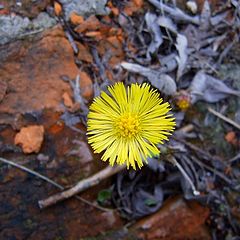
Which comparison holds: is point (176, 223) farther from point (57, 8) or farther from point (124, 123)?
point (57, 8)

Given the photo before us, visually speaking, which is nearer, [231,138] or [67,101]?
[67,101]

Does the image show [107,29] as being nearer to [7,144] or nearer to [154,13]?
[154,13]

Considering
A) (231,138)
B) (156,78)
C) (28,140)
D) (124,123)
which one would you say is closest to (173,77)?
(156,78)

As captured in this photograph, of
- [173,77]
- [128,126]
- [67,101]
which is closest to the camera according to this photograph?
[128,126]

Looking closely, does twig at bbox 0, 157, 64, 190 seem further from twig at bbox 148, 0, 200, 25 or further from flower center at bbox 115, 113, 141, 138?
twig at bbox 148, 0, 200, 25

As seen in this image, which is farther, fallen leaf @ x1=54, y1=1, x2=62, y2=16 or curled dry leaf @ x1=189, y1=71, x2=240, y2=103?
curled dry leaf @ x1=189, y1=71, x2=240, y2=103

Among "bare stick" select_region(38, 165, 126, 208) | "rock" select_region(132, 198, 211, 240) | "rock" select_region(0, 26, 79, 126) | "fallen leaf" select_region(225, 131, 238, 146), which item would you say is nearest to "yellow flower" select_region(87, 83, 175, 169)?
"bare stick" select_region(38, 165, 126, 208)

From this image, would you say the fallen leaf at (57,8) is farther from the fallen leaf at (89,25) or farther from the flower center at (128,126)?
the flower center at (128,126)
